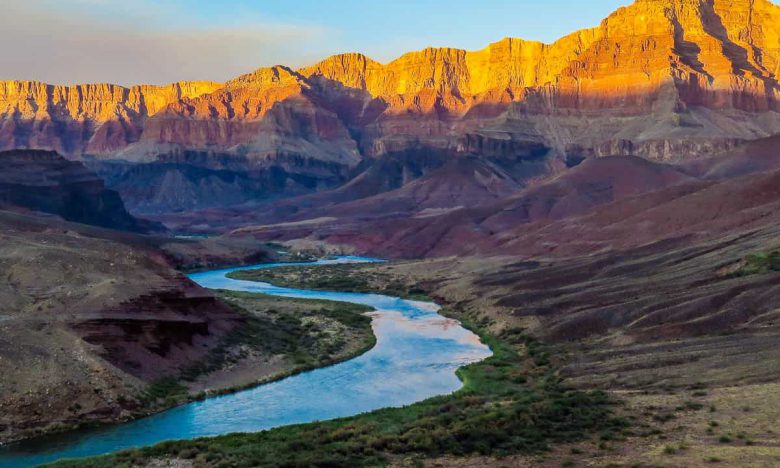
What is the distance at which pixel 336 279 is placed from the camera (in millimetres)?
137250

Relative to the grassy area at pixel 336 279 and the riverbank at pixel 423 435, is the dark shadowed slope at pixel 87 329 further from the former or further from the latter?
the grassy area at pixel 336 279

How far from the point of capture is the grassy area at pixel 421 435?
39.7 m

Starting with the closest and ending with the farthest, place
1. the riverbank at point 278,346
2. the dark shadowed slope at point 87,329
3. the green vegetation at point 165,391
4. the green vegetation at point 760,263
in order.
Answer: the dark shadowed slope at point 87,329
the green vegetation at point 165,391
the riverbank at point 278,346
the green vegetation at point 760,263

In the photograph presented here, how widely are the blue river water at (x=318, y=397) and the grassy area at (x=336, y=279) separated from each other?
34.6m

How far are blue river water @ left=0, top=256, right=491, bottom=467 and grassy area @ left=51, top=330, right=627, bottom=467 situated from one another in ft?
12.3

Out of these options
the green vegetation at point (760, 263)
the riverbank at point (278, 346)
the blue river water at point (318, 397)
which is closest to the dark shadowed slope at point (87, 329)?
the riverbank at point (278, 346)

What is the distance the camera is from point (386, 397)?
57344mm

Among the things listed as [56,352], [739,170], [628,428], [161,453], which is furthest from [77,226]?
[739,170]

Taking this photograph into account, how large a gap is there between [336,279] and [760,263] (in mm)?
72095

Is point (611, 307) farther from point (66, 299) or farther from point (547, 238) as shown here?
point (547, 238)

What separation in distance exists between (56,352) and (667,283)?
173ft

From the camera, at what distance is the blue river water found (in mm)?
46531

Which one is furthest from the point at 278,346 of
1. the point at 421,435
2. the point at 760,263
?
the point at 760,263

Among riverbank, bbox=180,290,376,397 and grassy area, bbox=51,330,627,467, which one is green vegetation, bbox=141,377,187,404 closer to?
riverbank, bbox=180,290,376,397
